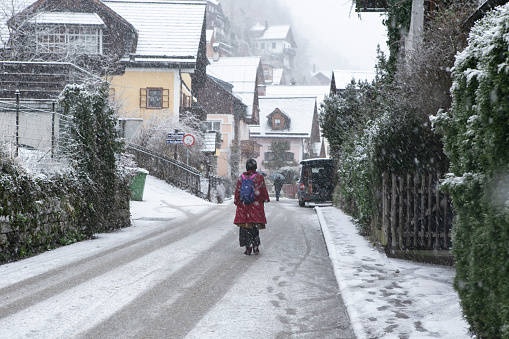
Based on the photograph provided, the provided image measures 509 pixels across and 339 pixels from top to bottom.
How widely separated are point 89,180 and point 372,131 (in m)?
5.88

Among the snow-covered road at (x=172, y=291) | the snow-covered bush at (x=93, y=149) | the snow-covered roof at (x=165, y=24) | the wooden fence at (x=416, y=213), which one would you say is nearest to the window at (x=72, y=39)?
the snow-covered roof at (x=165, y=24)

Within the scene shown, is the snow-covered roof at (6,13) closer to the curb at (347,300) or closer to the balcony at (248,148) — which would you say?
the balcony at (248,148)

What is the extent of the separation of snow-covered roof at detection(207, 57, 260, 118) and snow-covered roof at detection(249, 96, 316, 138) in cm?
533

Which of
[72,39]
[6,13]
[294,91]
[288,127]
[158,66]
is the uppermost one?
[294,91]

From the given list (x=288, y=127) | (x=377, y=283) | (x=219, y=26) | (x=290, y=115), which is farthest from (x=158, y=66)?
(x=219, y=26)

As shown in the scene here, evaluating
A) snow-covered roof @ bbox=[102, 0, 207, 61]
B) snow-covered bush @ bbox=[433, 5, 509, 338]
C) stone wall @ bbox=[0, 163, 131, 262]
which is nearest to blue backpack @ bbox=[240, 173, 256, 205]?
stone wall @ bbox=[0, 163, 131, 262]

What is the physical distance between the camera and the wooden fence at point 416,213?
8.72 meters

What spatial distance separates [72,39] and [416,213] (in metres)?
28.8

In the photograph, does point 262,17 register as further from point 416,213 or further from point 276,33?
point 416,213

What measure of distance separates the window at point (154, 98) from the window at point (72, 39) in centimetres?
397

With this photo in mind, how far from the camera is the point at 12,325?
508 centimetres

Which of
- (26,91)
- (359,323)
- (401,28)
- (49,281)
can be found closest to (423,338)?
(359,323)

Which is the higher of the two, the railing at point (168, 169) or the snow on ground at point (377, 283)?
the railing at point (168, 169)

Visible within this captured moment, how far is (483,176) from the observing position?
3.94m
